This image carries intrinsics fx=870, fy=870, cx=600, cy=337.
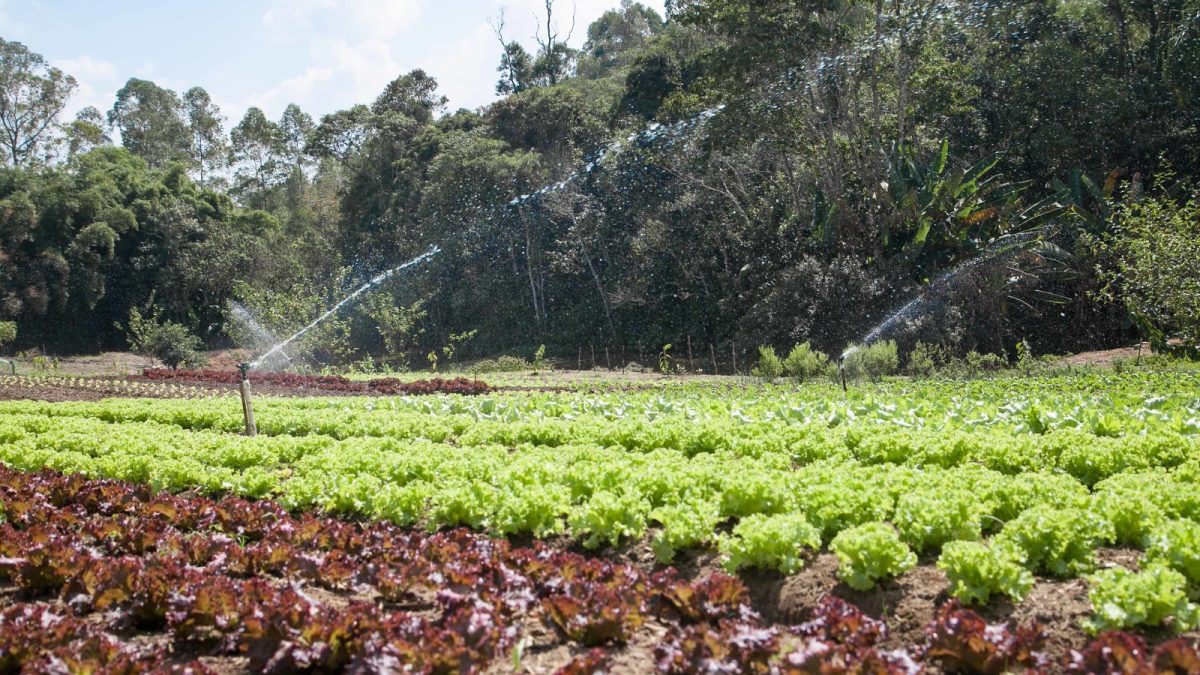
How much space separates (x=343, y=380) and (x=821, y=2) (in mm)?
17847

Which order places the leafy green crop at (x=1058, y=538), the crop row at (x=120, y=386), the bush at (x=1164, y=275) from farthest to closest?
1. the crop row at (x=120, y=386)
2. the bush at (x=1164, y=275)
3. the leafy green crop at (x=1058, y=538)

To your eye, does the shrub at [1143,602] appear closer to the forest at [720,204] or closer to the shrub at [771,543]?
the shrub at [771,543]

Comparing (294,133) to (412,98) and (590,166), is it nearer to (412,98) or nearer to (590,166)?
(412,98)

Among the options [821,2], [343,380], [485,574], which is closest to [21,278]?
[343,380]

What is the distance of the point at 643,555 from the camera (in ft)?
19.3

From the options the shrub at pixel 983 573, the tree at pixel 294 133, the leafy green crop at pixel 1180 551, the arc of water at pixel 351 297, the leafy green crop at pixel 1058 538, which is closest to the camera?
the leafy green crop at pixel 1180 551

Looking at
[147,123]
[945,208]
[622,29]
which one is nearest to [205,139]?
[147,123]

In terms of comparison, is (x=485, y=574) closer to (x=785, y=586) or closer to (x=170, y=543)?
(x=785, y=586)

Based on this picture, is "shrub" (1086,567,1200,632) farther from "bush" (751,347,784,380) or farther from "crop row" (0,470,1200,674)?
"bush" (751,347,784,380)

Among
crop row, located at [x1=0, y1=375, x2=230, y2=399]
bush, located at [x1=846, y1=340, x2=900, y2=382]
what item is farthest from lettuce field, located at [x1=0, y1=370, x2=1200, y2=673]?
crop row, located at [x1=0, y1=375, x2=230, y2=399]

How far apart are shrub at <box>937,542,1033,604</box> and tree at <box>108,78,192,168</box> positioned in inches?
2861

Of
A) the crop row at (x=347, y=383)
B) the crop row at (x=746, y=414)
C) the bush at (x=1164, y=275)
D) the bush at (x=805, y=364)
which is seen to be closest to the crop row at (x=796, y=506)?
the crop row at (x=746, y=414)

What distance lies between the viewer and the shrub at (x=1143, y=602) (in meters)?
3.95

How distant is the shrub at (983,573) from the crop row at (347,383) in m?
15.9
